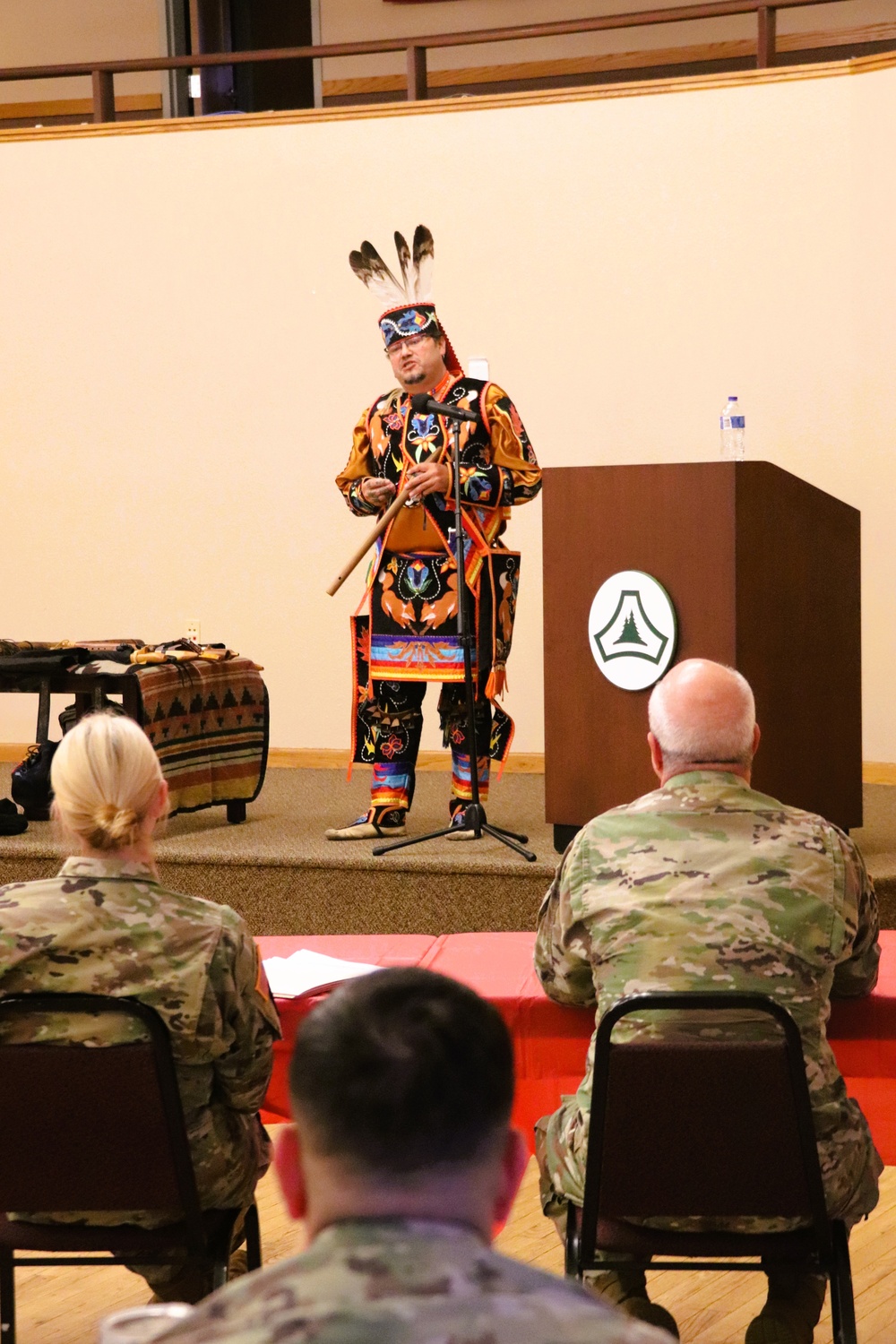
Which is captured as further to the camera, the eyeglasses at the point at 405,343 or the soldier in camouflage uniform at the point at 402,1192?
the eyeglasses at the point at 405,343

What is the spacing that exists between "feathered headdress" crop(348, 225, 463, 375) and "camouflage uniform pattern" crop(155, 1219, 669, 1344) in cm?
383

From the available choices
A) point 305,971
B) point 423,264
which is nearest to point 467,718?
point 423,264

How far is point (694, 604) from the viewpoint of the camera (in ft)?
12.5

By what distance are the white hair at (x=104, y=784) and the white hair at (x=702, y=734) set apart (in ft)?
2.28

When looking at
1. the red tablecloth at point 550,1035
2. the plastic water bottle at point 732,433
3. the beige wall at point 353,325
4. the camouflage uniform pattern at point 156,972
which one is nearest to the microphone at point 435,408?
the plastic water bottle at point 732,433

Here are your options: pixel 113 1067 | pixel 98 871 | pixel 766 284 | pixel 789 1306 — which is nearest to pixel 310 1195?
pixel 113 1067

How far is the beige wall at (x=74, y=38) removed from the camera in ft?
26.1

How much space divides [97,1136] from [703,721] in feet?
3.11

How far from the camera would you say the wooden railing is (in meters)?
6.13

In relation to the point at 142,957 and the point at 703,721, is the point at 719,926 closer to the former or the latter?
the point at 703,721

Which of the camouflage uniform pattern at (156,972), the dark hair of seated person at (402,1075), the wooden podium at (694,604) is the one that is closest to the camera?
the dark hair of seated person at (402,1075)

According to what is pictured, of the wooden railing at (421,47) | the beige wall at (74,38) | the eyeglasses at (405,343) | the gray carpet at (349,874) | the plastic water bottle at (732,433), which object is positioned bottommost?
the gray carpet at (349,874)

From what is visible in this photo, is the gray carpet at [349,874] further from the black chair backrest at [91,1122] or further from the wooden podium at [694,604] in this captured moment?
the black chair backrest at [91,1122]

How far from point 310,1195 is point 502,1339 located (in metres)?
0.17
